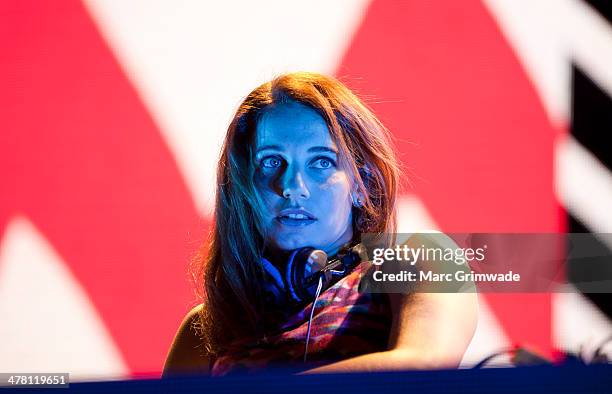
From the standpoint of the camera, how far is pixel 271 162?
1.75 m

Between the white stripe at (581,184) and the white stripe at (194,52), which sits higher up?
the white stripe at (194,52)

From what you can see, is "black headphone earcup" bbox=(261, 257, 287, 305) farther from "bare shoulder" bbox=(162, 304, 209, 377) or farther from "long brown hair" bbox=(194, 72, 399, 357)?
"bare shoulder" bbox=(162, 304, 209, 377)

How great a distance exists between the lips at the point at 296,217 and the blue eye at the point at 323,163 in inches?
4.0

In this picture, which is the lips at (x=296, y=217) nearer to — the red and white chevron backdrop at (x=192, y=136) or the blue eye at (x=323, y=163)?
the blue eye at (x=323, y=163)

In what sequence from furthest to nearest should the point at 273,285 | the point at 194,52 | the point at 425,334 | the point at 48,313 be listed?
the point at 194,52 < the point at 48,313 < the point at 273,285 < the point at 425,334

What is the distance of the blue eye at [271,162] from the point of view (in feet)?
5.72

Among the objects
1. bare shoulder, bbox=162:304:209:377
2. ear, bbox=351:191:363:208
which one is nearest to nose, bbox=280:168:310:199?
ear, bbox=351:191:363:208

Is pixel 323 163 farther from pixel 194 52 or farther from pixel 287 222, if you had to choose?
pixel 194 52

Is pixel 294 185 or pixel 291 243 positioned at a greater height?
pixel 294 185

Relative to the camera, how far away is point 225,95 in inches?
75.4

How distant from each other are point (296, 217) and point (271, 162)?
13 cm

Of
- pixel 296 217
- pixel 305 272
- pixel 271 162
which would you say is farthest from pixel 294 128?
pixel 305 272

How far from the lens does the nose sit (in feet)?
5.65

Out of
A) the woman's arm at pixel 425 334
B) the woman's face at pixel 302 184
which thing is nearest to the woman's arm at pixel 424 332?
the woman's arm at pixel 425 334
